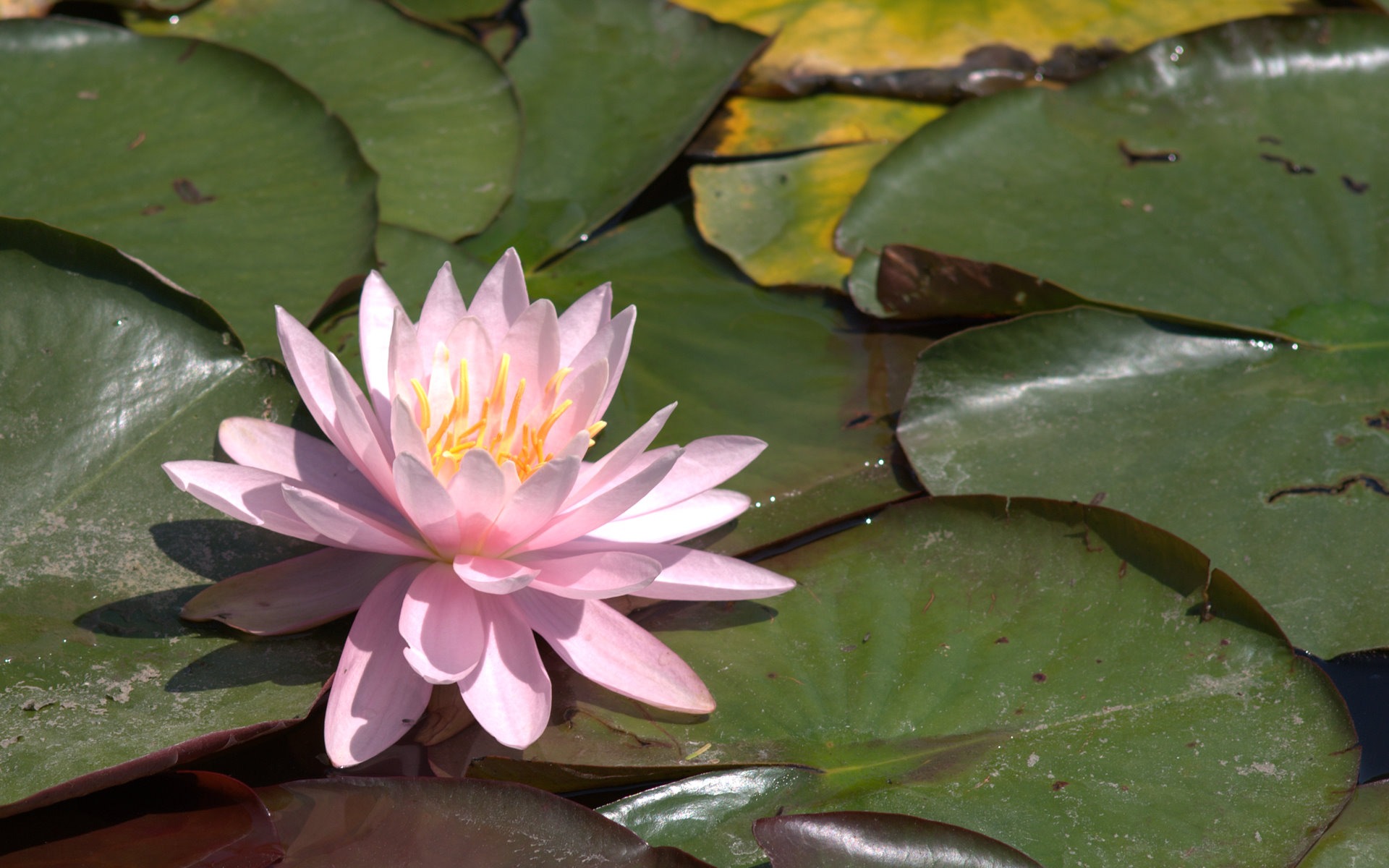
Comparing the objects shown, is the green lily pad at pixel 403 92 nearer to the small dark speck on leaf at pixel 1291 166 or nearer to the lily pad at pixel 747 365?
the lily pad at pixel 747 365

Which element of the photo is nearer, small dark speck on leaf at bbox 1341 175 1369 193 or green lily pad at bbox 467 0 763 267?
small dark speck on leaf at bbox 1341 175 1369 193

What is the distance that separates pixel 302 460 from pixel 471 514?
392 mm

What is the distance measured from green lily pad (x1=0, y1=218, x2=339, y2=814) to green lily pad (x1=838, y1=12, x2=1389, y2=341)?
1.59 m

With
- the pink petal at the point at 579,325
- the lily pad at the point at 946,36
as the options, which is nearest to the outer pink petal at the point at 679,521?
the pink petal at the point at 579,325

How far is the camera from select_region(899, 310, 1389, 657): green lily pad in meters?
1.83

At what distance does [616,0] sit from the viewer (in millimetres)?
3029

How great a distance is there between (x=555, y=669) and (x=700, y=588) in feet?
1.01

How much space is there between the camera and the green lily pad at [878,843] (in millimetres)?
1304

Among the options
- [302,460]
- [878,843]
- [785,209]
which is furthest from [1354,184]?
[302,460]

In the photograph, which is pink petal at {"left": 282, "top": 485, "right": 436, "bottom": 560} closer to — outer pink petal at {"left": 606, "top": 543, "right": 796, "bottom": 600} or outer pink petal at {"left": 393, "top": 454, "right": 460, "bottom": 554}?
outer pink petal at {"left": 393, "top": 454, "right": 460, "bottom": 554}

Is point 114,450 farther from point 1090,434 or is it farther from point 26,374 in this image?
point 1090,434

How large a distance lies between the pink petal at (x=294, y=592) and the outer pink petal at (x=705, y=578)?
1.47 feet

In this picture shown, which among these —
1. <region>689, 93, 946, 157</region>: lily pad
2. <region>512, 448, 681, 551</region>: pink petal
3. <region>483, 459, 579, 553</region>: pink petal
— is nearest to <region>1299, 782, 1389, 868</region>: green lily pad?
<region>512, 448, 681, 551</region>: pink petal

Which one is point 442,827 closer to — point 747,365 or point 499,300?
point 499,300
